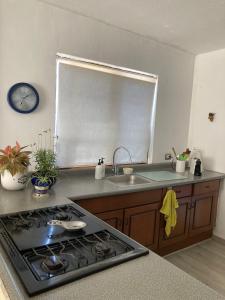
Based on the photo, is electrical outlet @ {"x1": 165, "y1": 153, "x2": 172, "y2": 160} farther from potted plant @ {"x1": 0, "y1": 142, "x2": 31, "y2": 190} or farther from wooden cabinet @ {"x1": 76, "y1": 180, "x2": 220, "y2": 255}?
potted plant @ {"x1": 0, "y1": 142, "x2": 31, "y2": 190}

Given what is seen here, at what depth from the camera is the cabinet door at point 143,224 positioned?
7.21ft

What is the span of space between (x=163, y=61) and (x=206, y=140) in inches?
46.8

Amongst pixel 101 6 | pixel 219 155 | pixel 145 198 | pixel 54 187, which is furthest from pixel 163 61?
pixel 54 187

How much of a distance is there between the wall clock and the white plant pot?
61 cm

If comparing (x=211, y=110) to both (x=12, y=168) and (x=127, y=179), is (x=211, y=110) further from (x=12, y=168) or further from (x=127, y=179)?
(x=12, y=168)

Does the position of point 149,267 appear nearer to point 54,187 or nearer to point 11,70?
point 54,187

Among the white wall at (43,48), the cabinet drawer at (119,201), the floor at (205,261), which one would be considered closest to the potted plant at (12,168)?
the white wall at (43,48)

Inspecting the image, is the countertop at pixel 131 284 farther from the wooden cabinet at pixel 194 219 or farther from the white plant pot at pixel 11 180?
the wooden cabinet at pixel 194 219

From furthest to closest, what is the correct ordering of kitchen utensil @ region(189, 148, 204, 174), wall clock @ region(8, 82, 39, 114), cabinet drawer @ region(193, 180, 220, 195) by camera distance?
kitchen utensil @ region(189, 148, 204, 174) → cabinet drawer @ region(193, 180, 220, 195) → wall clock @ region(8, 82, 39, 114)

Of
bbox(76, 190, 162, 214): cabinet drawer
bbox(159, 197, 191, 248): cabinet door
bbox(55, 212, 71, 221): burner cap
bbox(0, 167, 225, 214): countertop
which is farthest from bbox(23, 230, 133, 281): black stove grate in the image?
bbox(159, 197, 191, 248): cabinet door

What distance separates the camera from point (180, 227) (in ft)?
8.89

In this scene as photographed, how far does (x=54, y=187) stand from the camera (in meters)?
2.02

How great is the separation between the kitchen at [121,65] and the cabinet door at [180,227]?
123 mm

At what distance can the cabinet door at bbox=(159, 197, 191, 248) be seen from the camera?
2547 millimetres
